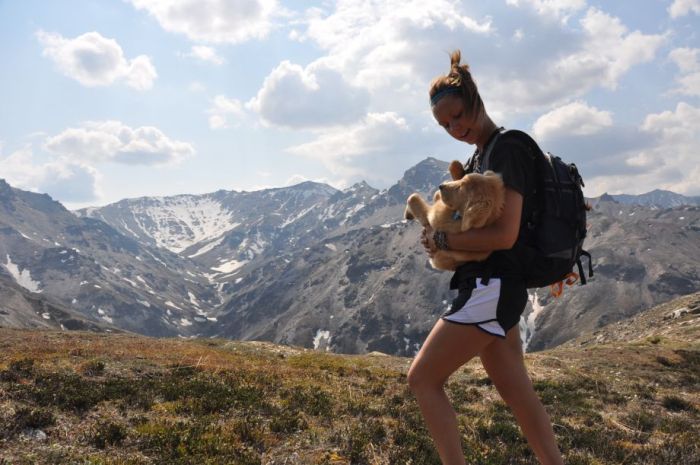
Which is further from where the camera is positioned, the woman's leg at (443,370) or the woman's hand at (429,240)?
the woman's hand at (429,240)

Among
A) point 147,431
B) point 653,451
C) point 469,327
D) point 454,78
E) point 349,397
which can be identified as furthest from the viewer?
point 349,397

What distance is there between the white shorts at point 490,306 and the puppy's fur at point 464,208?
319mm

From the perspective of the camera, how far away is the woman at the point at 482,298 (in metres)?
4.43

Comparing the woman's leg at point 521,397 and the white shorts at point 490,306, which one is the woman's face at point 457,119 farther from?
the woman's leg at point 521,397

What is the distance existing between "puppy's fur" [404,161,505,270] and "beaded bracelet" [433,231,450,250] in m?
0.04

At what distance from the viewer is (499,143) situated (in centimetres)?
458

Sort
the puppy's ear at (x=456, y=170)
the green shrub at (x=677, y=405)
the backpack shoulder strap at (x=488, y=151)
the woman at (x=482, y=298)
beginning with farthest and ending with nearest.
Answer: the green shrub at (x=677, y=405)
the puppy's ear at (x=456, y=170)
the backpack shoulder strap at (x=488, y=151)
the woman at (x=482, y=298)

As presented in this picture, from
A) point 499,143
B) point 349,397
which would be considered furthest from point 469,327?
point 349,397

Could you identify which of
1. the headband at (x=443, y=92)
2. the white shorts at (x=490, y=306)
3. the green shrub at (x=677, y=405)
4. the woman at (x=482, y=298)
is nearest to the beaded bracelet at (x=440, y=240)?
the woman at (x=482, y=298)

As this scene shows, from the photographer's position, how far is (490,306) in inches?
175

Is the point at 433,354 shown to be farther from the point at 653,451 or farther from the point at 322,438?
the point at 653,451

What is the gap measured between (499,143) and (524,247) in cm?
104

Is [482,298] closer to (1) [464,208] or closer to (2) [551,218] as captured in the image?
(1) [464,208]

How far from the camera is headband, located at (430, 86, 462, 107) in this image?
4746 mm
